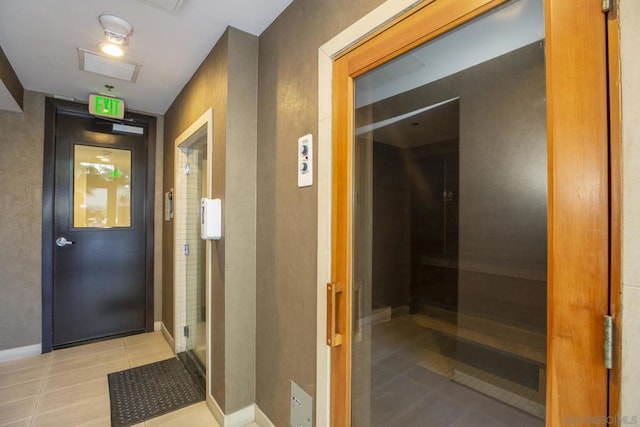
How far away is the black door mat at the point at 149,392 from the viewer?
6.59ft

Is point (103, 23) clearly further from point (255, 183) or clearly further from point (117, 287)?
point (117, 287)

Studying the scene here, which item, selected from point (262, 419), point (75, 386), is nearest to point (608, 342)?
point (262, 419)

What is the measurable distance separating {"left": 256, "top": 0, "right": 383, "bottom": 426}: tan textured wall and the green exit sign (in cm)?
201

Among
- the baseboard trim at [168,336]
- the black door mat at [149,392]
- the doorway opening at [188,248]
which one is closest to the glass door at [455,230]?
the black door mat at [149,392]

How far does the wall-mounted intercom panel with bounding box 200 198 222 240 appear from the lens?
1.94m

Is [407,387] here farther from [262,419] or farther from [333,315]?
[262,419]

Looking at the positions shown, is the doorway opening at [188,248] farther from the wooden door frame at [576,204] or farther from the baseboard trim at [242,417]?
the wooden door frame at [576,204]

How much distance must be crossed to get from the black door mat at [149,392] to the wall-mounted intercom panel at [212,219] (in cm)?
132

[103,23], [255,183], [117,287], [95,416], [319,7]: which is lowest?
[95,416]

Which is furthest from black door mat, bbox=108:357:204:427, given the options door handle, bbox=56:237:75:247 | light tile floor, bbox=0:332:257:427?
door handle, bbox=56:237:75:247

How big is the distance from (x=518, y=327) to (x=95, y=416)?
8.71 ft

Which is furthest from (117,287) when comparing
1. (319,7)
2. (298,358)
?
(319,7)

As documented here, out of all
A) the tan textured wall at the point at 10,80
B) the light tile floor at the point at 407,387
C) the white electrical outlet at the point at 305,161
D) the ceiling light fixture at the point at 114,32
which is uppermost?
the ceiling light fixture at the point at 114,32

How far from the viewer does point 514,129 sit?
846 millimetres
